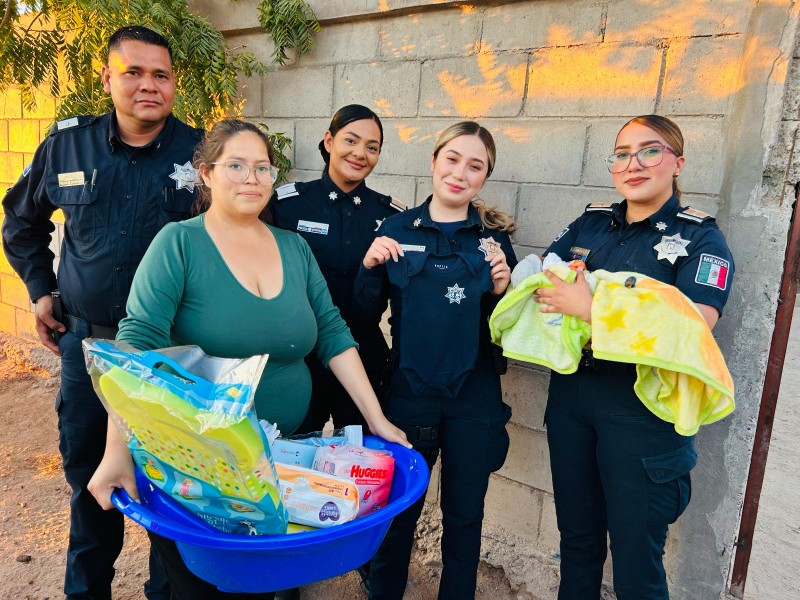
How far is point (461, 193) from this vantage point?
2100 mm

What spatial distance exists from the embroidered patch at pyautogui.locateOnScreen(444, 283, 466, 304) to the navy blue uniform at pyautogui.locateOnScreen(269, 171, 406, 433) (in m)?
0.47

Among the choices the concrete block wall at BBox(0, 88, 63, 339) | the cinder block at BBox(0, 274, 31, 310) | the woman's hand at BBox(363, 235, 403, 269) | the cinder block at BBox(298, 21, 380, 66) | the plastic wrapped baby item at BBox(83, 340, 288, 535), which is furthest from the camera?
the cinder block at BBox(0, 274, 31, 310)

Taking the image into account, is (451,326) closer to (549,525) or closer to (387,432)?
(387,432)

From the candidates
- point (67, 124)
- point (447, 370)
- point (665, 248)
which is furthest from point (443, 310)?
point (67, 124)

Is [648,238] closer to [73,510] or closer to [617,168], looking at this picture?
[617,168]

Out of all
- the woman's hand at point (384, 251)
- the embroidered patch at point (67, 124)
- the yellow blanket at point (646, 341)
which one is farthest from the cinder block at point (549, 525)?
the embroidered patch at point (67, 124)

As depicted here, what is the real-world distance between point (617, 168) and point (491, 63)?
3.38ft

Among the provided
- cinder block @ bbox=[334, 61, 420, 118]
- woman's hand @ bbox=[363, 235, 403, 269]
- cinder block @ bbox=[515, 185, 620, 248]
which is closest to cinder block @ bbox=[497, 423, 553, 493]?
cinder block @ bbox=[515, 185, 620, 248]

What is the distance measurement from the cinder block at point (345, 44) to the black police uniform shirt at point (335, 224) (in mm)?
979

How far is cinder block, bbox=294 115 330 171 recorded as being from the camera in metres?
3.40

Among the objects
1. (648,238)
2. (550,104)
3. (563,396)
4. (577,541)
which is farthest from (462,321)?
(550,104)

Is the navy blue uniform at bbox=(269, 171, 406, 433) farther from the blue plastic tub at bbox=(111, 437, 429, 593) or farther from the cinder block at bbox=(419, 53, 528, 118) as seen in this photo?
the blue plastic tub at bbox=(111, 437, 429, 593)

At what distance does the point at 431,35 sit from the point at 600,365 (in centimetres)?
192

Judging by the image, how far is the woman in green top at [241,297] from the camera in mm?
1532
